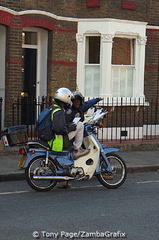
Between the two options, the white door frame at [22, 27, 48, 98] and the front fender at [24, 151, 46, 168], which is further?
the white door frame at [22, 27, 48, 98]

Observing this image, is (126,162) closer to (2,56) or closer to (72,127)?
(72,127)

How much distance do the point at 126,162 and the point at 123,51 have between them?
463cm

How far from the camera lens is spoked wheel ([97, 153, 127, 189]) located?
29.4 feet

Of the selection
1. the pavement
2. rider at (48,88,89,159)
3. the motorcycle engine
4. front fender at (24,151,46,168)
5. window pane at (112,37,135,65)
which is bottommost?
the pavement

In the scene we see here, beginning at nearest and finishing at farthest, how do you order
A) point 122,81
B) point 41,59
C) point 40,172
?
point 40,172
point 41,59
point 122,81

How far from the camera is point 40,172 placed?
8406mm

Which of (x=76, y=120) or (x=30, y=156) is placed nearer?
(x=30, y=156)

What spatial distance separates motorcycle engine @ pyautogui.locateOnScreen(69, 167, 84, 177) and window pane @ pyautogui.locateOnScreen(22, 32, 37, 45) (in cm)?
652

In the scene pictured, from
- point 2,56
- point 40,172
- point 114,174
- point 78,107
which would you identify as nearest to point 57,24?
point 2,56

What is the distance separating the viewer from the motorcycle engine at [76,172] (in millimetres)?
8625

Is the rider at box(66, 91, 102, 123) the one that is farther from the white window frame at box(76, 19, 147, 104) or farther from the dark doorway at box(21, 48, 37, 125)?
the white window frame at box(76, 19, 147, 104)

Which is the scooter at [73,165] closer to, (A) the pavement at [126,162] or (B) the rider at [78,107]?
(B) the rider at [78,107]

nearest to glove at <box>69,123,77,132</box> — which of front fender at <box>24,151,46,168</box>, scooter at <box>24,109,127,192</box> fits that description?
scooter at <box>24,109,127,192</box>

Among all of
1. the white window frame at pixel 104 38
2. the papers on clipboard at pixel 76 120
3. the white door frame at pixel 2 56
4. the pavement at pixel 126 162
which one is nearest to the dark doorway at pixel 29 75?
the white door frame at pixel 2 56
